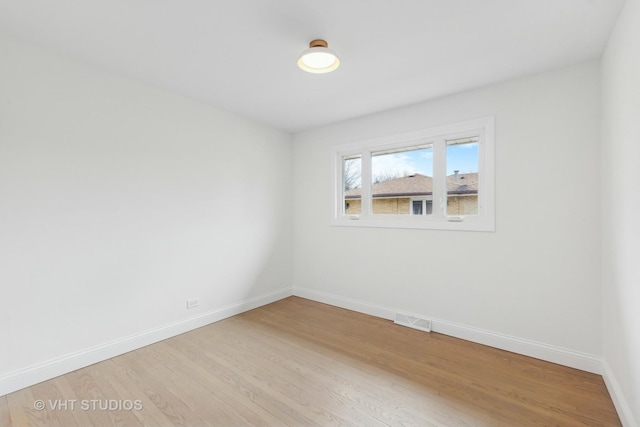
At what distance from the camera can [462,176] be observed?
9.70ft

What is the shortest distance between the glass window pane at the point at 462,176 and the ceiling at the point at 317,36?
579mm

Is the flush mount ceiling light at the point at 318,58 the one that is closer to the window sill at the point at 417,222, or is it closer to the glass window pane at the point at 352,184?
the glass window pane at the point at 352,184

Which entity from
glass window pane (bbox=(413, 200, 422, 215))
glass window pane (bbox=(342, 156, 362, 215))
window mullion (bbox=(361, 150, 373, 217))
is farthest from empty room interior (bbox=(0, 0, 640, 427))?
glass window pane (bbox=(342, 156, 362, 215))

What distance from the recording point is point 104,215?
242 centimetres

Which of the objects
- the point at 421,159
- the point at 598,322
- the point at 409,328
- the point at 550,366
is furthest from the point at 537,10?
the point at 409,328

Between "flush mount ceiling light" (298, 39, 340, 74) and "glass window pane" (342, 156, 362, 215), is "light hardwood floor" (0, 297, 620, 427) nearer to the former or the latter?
"glass window pane" (342, 156, 362, 215)

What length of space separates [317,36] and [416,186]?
198 centimetres

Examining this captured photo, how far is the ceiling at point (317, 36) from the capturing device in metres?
1.70

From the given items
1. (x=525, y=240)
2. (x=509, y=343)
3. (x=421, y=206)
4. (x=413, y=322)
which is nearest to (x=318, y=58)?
(x=421, y=206)

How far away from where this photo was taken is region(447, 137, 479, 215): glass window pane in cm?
288

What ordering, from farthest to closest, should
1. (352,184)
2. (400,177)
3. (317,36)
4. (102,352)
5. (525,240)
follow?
(352,184)
(400,177)
(525,240)
(102,352)
(317,36)

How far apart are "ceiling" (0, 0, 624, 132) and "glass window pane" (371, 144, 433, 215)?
760 millimetres

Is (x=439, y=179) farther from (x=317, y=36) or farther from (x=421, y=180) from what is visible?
(x=317, y=36)

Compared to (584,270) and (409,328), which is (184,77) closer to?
(409,328)
